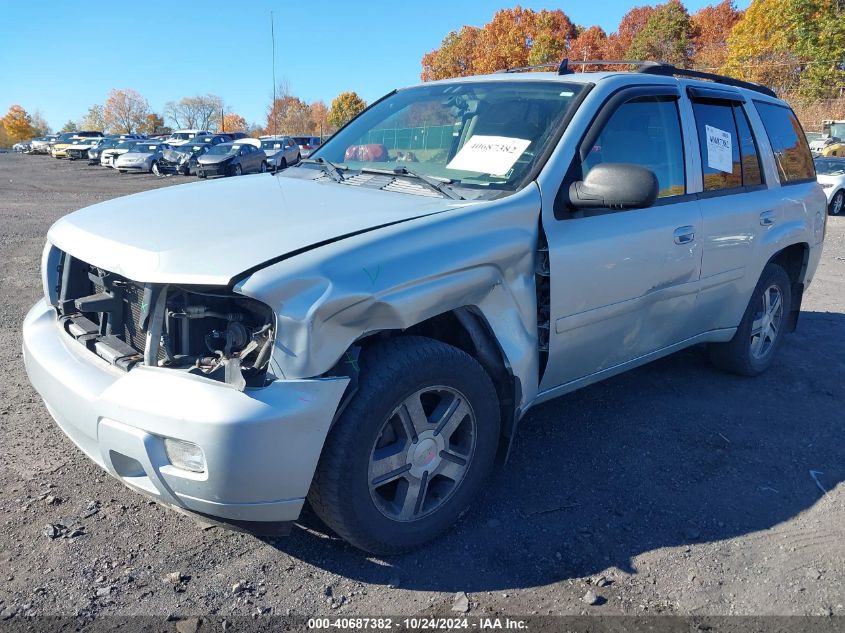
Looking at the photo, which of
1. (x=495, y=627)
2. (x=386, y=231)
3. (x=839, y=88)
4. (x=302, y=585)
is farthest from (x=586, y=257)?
(x=839, y=88)

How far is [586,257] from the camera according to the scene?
10.3 feet

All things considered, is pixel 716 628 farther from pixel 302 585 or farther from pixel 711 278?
pixel 711 278

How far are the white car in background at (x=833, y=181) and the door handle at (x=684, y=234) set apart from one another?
1368cm

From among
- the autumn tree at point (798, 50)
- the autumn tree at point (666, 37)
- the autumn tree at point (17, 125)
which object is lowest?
the autumn tree at point (17, 125)

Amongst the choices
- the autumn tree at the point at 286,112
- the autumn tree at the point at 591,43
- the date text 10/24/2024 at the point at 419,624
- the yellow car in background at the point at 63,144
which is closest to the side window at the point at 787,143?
the date text 10/24/2024 at the point at 419,624

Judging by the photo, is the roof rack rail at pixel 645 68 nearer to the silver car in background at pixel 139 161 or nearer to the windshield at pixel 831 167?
the windshield at pixel 831 167

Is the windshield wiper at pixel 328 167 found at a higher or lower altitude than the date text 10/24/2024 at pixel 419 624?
higher

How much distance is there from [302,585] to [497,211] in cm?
165

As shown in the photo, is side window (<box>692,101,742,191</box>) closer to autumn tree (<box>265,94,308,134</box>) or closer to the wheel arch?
the wheel arch

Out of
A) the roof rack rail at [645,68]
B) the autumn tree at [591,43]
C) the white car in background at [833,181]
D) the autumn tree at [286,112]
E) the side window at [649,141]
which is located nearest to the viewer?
the side window at [649,141]

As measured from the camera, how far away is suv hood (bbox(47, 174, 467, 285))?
2.36 m

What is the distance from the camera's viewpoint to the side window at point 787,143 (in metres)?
4.64

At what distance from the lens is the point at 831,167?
52.8 feet

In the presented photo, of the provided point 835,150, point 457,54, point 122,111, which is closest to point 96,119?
point 122,111
